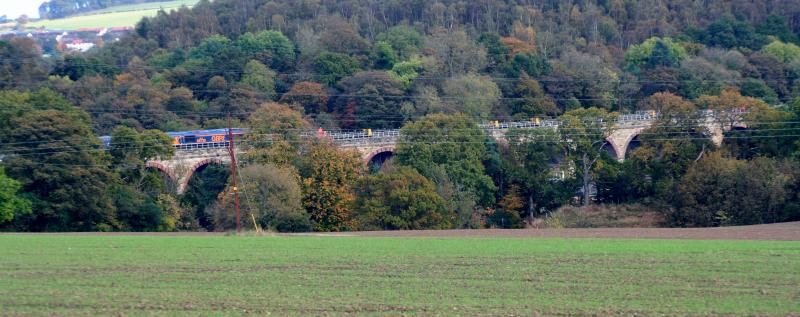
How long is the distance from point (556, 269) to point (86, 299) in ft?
34.8

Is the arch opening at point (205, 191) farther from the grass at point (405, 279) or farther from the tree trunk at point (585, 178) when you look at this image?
the grass at point (405, 279)

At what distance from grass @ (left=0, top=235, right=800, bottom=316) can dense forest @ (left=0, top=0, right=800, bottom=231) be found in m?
22.2

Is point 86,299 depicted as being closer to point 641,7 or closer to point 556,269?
point 556,269

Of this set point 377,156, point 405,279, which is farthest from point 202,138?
point 405,279

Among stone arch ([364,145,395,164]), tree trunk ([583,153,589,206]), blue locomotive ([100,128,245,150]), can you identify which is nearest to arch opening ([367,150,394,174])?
stone arch ([364,145,395,164])

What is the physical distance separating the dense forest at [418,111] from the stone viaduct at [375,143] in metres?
1.26

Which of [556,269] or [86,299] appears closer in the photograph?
[86,299]

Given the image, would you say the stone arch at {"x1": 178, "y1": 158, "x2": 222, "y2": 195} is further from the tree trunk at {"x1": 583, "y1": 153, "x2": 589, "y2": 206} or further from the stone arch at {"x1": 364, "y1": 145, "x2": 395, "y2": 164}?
the tree trunk at {"x1": 583, "y1": 153, "x2": 589, "y2": 206}

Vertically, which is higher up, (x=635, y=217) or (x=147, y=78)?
(x=147, y=78)

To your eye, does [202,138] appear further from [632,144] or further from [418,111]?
[632,144]

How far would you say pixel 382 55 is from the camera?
107 meters

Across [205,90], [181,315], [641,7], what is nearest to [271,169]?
[181,315]

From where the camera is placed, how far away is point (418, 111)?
86.8 metres

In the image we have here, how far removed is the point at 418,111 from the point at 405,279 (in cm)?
6594
